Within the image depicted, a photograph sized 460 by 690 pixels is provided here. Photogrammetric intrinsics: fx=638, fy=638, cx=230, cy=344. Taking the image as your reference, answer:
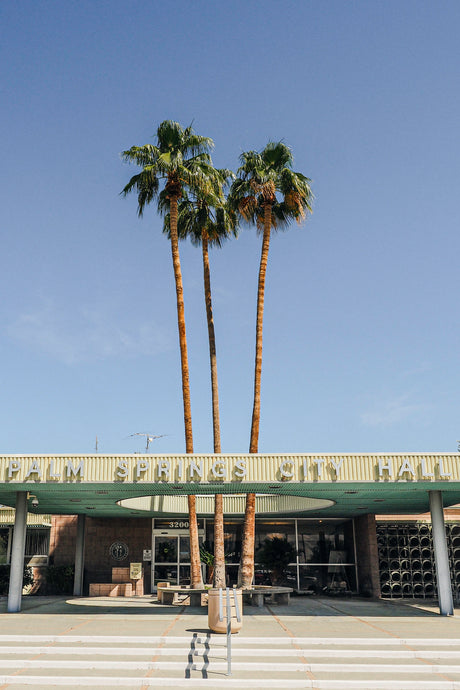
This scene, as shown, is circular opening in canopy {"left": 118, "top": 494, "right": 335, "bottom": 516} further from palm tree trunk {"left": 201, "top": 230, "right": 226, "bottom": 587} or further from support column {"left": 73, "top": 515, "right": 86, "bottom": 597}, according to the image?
Result: palm tree trunk {"left": 201, "top": 230, "right": 226, "bottom": 587}

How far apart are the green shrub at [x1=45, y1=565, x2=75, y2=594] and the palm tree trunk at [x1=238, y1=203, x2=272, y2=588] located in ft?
35.6

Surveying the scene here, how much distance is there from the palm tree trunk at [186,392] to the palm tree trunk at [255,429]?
168 centimetres

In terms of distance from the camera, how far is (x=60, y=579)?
3050 centimetres

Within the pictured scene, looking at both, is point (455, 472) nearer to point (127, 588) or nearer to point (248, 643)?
point (248, 643)

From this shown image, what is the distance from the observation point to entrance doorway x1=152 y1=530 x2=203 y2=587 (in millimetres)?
30625

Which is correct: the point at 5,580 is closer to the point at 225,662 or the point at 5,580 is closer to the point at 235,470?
the point at 235,470

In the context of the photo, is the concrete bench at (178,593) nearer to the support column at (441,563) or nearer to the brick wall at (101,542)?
the brick wall at (101,542)

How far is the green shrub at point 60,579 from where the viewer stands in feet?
100

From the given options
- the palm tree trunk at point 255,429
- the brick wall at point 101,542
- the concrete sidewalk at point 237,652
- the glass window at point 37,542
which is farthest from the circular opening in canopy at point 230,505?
the concrete sidewalk at point 237,652

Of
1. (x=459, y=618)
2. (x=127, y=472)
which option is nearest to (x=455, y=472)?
(x=459, y=618)

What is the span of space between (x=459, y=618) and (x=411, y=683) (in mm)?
8939

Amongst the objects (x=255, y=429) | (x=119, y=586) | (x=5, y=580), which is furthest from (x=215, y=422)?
(x=5, y=580)

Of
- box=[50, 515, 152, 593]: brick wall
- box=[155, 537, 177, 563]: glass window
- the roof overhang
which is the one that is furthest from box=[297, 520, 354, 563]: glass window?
the roof overhang

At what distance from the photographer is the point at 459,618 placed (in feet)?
62.5
